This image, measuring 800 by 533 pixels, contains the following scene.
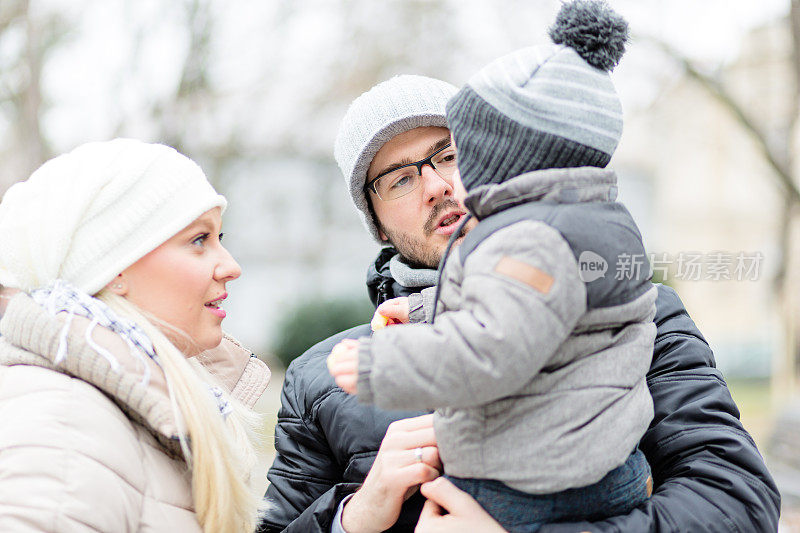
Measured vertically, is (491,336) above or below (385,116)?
below

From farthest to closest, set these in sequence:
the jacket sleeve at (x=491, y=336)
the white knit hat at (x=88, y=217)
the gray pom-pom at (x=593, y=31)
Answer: the white knit hat at (x=88, y=217), the gray pom-pom at (x=593, y=31), the jacket sleeve at (x=491, y=336)

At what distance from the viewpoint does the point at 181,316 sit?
7.07 feet

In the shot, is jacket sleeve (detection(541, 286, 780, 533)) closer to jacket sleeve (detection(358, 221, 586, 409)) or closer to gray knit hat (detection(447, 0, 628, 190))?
jacket sleeve (detection(358, 221, 586, 409))

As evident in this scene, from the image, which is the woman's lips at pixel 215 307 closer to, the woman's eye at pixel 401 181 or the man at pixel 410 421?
the man at pixel 410 421

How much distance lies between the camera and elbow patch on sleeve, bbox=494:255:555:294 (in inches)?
59.9

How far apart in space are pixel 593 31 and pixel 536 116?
27 cm

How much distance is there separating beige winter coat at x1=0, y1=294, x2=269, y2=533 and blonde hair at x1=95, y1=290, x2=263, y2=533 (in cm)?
4

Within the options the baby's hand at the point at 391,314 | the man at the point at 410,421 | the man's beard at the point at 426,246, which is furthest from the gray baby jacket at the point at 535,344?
the man's beard at the point at 426,246

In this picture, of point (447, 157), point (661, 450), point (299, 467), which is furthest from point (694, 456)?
point (447, 157)

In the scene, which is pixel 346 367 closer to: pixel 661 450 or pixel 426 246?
pixel 661 450

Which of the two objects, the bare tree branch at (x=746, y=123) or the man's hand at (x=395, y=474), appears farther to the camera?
the bare tree branch at (x=746, y=123)

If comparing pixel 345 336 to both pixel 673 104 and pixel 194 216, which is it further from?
pixel 673 104

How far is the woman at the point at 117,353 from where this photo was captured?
1.70 meters

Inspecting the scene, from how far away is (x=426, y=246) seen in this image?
8.55ft
